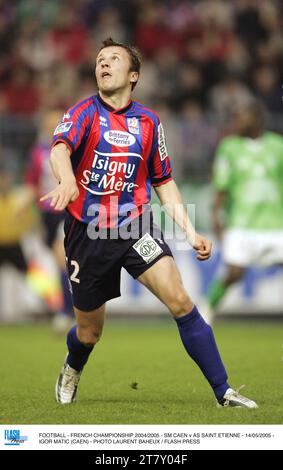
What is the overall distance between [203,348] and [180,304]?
0.29m

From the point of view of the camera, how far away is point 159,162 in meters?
6.15

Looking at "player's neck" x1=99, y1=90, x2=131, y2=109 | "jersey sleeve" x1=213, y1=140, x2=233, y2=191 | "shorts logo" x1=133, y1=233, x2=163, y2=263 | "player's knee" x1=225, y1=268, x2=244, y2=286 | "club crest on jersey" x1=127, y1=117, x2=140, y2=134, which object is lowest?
"player's knee" x1=225, y1=268, x2=244, y2=286

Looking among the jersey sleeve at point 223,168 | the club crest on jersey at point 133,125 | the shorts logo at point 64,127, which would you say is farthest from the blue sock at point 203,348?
the jersey sleeve at point 223,168

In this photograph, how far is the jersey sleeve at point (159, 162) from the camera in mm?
6109

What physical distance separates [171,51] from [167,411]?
1096cm

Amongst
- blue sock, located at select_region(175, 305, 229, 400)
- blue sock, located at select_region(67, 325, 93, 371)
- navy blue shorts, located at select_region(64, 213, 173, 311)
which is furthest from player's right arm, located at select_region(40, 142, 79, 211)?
blue sock, located at select_region(67, 325, 93, 371)

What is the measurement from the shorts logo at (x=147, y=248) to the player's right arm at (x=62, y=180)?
0.69m

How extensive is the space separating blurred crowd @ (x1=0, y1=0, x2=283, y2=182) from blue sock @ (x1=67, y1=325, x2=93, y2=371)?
27.3 ft

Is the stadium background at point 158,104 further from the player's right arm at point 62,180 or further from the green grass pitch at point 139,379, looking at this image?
the player's right arm at point 62,180

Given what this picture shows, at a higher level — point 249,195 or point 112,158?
point 112,158

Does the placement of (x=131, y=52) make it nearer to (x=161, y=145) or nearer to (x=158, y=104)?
(x=161, y=145)

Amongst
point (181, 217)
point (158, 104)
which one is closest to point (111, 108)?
point (181, 217)

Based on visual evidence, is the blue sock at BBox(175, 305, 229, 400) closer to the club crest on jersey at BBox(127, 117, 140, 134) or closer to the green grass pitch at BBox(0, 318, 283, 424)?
the green grass pitch at BBox(0, 318, 283, 424)

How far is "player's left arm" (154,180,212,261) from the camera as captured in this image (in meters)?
5.76
